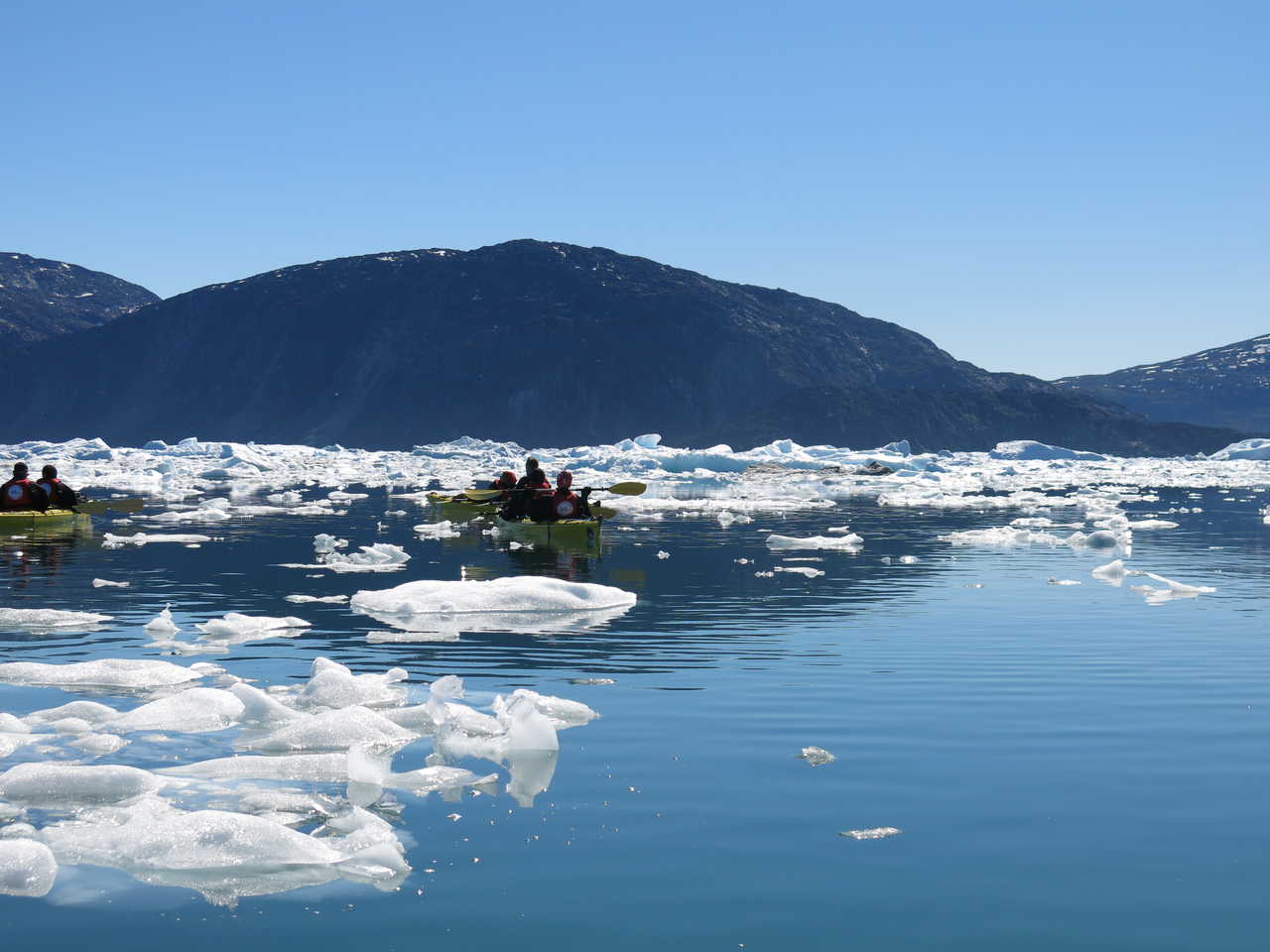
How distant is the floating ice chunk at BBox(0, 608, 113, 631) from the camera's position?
1495cm

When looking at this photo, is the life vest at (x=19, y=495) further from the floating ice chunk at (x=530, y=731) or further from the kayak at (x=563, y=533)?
the floating ice chunk at (x=530, y=731)

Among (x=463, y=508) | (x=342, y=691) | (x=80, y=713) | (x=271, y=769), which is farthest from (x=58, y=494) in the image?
(x=271, y=769)

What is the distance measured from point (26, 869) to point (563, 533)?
19863mm

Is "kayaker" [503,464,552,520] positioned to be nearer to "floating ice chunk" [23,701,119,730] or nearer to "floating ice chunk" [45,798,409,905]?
"floating ice chunk" [23,701,119,730]

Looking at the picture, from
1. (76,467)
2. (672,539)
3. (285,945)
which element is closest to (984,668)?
(285,945)

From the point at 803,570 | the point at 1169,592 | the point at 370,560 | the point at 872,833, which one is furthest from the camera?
the point at 370,560

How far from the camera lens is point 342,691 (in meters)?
10.2

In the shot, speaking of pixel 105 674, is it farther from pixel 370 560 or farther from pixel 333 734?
pixel 370 560

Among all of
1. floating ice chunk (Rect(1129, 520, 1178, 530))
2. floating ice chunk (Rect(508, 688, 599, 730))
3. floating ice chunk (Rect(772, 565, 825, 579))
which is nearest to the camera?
floating ice chunk (Rect(508, 688, 599, 730))

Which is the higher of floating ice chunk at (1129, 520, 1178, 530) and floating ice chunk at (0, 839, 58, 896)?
floating ice chunk at (1129, 520, 1178, 530)

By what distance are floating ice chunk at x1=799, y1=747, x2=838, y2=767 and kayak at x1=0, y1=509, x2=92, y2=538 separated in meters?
24.5

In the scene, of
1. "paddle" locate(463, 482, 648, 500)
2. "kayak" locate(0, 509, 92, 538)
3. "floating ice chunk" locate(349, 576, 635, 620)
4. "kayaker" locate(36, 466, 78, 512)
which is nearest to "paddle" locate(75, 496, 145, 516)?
"kayaker" locate(36, 466, 78, 512)

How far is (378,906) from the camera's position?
19.0 ft

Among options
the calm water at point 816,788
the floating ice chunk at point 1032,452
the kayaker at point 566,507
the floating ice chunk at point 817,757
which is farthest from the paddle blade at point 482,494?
the floating ice chunk at point 1032,452
